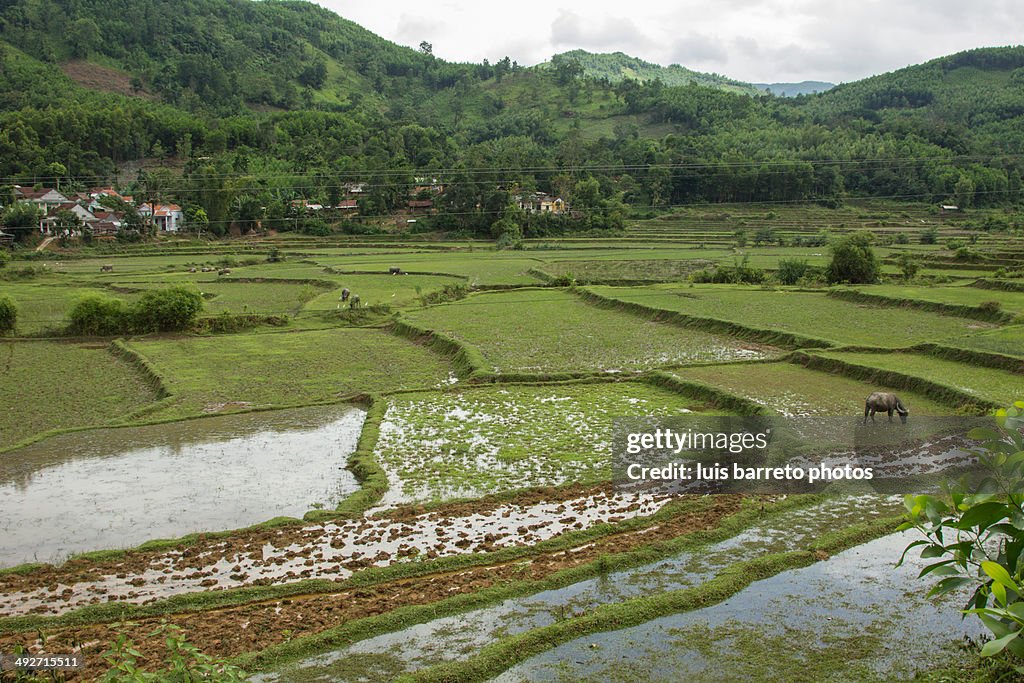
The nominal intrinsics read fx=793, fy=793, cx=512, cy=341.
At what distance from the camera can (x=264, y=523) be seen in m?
11.6

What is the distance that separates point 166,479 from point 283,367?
857 cm

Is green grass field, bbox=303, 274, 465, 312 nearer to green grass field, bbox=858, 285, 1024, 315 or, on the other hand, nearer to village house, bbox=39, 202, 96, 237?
green grass field, bbox=858, 285, 1024, 315

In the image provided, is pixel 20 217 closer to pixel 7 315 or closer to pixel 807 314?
pixel 7 315

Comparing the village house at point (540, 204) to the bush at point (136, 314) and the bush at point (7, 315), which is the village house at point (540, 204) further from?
the bush at point (7, 315)

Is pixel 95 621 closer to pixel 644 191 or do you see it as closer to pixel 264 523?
pixel 264 523

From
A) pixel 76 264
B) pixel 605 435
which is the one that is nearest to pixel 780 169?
pixel 76 264

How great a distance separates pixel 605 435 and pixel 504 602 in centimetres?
676

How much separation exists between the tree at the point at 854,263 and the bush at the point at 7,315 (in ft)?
104

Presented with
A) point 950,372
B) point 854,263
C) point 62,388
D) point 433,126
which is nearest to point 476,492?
point 950,372

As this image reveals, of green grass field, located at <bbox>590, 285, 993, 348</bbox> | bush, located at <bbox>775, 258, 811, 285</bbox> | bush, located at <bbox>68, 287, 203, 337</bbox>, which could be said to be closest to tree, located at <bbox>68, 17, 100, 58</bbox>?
bush, located at <bbox>68, 287, 203, 337</bbox>

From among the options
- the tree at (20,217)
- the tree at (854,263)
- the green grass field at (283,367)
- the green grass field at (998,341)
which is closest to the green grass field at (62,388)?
the green grass field at (283,367)

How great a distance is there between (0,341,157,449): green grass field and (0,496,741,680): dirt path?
9.41 metres

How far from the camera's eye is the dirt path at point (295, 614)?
8289 mm

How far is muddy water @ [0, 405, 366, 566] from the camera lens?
1173cm
